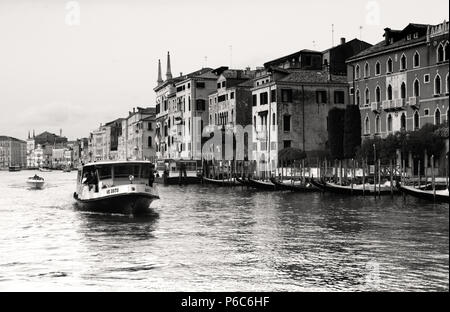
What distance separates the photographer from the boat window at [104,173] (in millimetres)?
18297

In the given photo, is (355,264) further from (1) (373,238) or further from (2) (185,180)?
(2) (185,180)

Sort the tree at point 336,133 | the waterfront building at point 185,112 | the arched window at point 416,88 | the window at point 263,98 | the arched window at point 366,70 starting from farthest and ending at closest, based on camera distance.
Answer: the waterfront building at point 185,112 → the window at point 263,98 → the arched window at point 366,70 → the tree at point 336,133 → the arched window at point 416,88

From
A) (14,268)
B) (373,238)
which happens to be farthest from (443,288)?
(14,268)

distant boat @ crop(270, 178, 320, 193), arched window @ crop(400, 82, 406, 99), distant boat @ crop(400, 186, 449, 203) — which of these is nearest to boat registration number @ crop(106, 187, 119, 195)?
distant boat @ crop(400, 186, 449, 203)

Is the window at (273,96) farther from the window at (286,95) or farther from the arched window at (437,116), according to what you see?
the arched window at (437,116)

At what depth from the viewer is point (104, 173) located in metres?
18.4

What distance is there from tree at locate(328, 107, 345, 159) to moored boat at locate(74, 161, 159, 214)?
15.1 m

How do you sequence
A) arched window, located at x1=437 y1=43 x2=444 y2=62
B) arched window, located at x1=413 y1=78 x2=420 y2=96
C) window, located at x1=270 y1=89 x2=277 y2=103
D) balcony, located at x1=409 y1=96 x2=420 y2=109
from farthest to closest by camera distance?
window, located at x1=270 y1=89 x2=277 y2=103 < arched window, located at x1=413 y1=78 x2=420 y2=96 < balcony, located at x1=409 y1=96 x2=420 y2=109 < arched window, located at x1=437 y1=43 x2=444 y2=62

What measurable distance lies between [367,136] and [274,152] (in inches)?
296

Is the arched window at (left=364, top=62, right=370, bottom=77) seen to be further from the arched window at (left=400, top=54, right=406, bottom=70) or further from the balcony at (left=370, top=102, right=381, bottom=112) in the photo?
the arched window at (left=400, top=54, right=406, bottom=70)

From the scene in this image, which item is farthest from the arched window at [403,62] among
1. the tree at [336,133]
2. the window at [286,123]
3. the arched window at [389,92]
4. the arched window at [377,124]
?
the window at [286,123]

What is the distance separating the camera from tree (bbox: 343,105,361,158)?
31062 mm

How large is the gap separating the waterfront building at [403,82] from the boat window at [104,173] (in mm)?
13567

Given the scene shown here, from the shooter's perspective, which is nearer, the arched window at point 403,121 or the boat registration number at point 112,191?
the boat registration number at point 112,191
